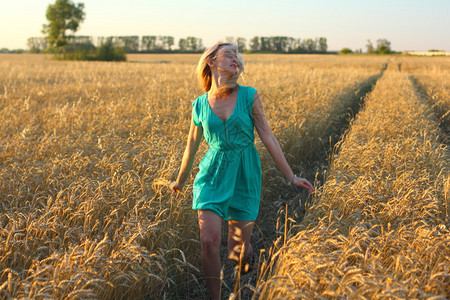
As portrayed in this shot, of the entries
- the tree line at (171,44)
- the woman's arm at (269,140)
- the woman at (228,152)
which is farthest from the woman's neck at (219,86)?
the tree line at (171,44)

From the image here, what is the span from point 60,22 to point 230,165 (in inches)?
2100

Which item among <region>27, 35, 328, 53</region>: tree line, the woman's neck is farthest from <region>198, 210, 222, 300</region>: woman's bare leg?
<region>27, 35, 328, 53</region>: tree line

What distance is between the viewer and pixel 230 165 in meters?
2.57

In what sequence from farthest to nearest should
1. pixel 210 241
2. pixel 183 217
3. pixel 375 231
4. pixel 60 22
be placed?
1. pixel 60 22
2. pixel 183 217
3. pixel 375 231
4. pixel 210 241

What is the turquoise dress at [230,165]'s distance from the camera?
8.31ft

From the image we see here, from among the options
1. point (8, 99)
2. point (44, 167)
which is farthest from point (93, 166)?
point (8, 99)

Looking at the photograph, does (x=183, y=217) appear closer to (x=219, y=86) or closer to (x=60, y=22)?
(x=219, y=86)

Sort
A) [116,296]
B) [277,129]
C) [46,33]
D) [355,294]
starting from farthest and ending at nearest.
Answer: [46,33] → [277,129] → [116,296] → [355,294]

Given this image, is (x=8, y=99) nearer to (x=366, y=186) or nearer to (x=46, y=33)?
(x=366, y=186)

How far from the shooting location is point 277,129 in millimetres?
5699

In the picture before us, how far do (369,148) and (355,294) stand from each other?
303cm

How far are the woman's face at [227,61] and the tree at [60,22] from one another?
50343mm

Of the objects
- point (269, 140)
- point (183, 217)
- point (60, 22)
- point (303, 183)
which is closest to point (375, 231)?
point (303, 183)

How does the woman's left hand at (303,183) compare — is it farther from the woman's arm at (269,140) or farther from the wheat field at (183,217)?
the wheat field at (183,217)
